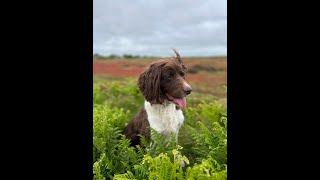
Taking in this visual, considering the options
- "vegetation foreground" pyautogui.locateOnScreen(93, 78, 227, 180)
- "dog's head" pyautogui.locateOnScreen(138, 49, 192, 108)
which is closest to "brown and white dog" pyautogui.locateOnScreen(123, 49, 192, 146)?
"dog's head" pyautogui.locateOnScreen(138, 49, 192, 108)

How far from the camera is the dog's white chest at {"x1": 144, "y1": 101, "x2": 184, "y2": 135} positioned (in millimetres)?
5164

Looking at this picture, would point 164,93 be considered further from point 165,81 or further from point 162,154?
point 162,154

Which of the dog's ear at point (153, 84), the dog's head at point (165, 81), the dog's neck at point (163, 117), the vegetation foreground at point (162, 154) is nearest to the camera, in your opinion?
the vegetation foreground at point (162, 154)

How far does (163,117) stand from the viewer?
204 inches

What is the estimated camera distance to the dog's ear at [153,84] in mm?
4949

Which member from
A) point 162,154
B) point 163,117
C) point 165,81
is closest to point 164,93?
point 165,81

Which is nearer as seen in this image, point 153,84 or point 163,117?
point 153,84

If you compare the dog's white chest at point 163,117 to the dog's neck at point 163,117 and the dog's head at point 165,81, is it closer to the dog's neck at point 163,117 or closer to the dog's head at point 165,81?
the dog's neck at point 163,117

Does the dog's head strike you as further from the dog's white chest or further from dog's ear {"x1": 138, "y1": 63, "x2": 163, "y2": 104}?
the dog's white chest

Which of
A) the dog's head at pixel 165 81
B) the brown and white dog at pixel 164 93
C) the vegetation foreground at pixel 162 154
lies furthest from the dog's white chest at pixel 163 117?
the vegetation foreground at pixel 162 154

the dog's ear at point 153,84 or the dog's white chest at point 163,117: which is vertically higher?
the dog's ear at point 153,84

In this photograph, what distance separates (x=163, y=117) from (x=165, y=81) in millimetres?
556
